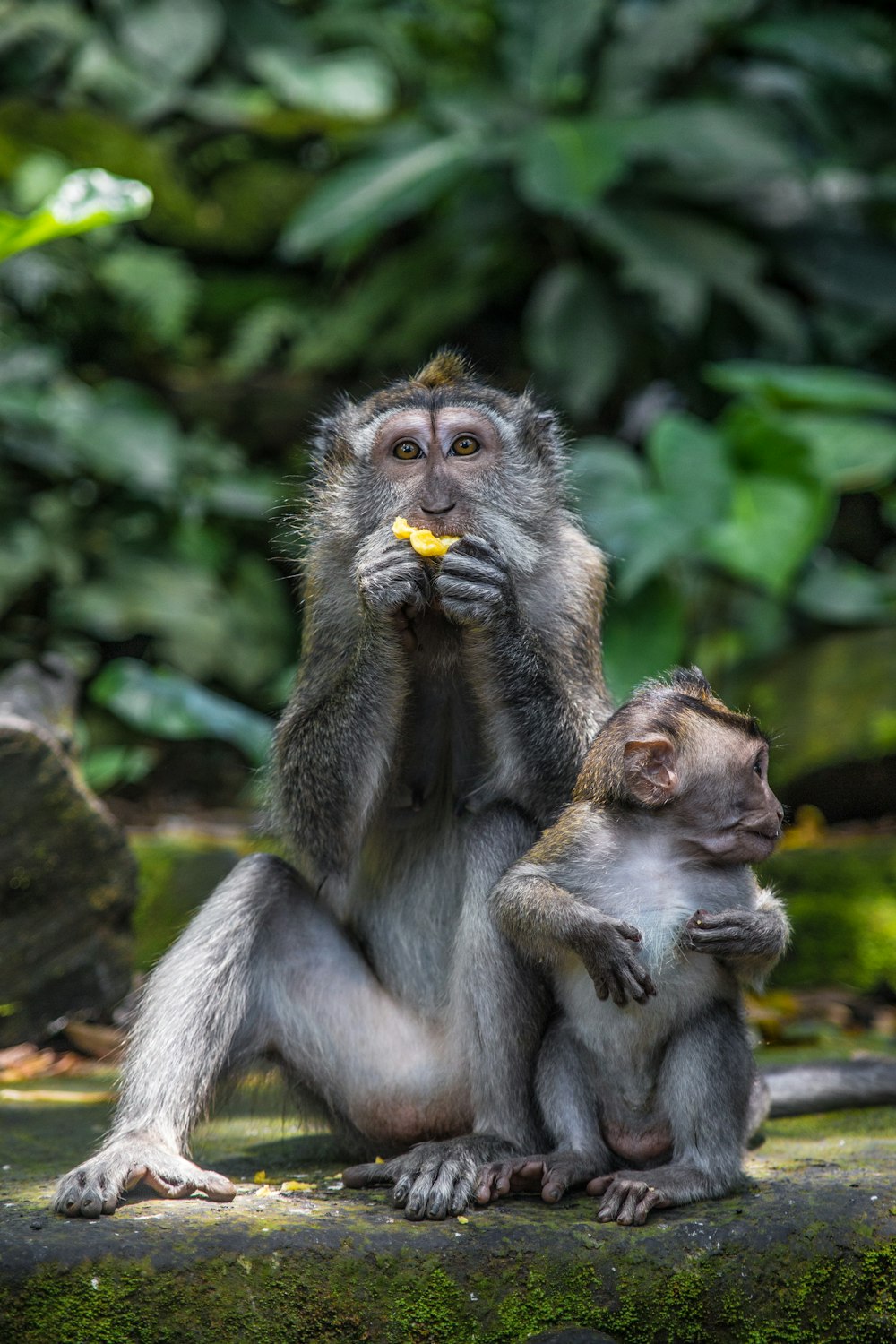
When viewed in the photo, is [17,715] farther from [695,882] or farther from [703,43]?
[703,43]

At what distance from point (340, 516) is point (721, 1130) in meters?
2.26

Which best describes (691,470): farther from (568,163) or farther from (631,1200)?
(631,1200)

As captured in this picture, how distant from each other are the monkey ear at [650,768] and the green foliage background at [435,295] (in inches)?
202

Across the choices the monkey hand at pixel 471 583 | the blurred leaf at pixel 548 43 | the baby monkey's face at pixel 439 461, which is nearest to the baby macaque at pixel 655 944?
the monkey hand at pixel 471 583

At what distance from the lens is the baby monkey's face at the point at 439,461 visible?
439cm

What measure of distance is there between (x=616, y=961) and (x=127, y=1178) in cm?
137

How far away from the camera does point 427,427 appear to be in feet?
14.9

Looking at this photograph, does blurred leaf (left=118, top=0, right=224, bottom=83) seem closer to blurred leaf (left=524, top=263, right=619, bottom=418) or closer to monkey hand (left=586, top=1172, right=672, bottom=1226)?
blurred leaf (left=524, top=263, right=619, bottom=418)

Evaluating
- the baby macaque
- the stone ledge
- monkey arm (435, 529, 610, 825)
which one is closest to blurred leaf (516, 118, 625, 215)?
monkey arm (435, 529, 610, 825)

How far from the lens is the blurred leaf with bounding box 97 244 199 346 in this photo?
12.1 metres

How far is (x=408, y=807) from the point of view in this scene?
467 centimetres

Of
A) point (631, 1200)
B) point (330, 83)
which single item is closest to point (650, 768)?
point (631, 1200)

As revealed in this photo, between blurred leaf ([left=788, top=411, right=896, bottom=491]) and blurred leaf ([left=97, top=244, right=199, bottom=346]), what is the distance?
5331 mm

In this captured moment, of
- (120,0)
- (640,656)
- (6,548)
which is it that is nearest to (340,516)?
(640,656)
